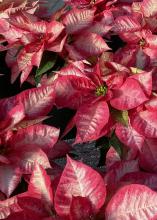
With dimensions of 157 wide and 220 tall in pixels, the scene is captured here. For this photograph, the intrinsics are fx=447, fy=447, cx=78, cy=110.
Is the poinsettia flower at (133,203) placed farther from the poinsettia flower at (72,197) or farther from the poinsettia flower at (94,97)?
the poinsettia flower at (94,97)

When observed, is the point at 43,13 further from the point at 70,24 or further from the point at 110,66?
the point at 110,66

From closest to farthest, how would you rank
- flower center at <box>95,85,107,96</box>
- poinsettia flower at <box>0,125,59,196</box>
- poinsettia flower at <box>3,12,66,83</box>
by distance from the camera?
poinsettia flower at <box>0,125,59,196</box> < flower center at <box>95,85,107,96</box> < poinsettia flower at <box>3,12,66,83</box>

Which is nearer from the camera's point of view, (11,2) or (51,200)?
(51,200)

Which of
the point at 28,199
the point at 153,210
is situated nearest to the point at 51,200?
the point at 28,199

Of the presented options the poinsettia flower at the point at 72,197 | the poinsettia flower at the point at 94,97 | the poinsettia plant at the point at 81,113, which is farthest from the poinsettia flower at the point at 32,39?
the poinsettia flower at the point at 72,197

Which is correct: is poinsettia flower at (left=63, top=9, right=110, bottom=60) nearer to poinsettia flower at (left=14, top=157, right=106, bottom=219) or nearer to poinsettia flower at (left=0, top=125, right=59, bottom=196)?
poinsettia flower at (left=0, top=125, right=59, bottom=196)

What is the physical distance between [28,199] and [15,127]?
8.0 inches

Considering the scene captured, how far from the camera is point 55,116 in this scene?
1.36m

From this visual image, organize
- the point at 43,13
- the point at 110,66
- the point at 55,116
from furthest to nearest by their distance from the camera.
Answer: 1. the point at 55,116
2. the point at 43,13
3. the point at 110,66

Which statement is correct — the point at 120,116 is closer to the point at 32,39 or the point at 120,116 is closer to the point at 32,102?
the point at 32,102

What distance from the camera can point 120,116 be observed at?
0.85 metres

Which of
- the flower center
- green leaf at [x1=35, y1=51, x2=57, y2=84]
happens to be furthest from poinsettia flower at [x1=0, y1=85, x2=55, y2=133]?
green leaf at [x1=35, y1=51, x2=57, y2=84]

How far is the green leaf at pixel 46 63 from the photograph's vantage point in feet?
3.34

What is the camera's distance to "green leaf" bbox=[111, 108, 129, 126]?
84 cm
